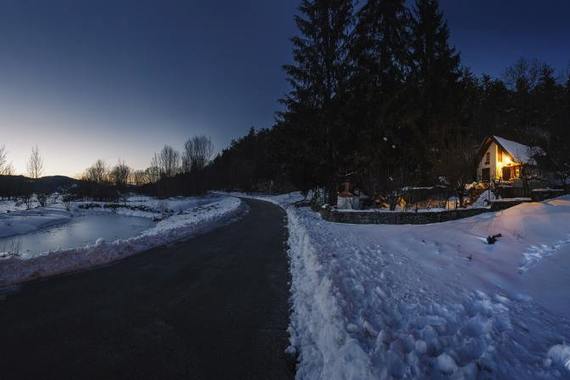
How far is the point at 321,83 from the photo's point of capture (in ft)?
67.3

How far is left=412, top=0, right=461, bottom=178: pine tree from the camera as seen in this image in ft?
71.1

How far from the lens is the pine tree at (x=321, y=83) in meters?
19.7

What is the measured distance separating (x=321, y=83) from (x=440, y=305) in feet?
61.6

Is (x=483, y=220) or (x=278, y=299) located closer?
(x=278, y=299)

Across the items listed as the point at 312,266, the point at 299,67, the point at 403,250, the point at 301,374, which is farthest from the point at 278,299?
the point at 299,67

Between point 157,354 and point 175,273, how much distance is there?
3492 mm

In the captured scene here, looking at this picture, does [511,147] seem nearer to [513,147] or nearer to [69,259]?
[513,147]

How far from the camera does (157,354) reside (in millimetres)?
3377

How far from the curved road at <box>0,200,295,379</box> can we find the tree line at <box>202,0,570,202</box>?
11588 millimetres

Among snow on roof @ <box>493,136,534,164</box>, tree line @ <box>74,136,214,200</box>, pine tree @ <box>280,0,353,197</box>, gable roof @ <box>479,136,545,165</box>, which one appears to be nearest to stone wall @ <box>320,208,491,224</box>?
pine tree @ <box>280,0,353,197</box>

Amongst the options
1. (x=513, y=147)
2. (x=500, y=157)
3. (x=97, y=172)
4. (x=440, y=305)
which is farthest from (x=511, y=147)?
(x=97, y=172)

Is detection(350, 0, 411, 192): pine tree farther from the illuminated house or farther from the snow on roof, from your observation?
the snow on roof

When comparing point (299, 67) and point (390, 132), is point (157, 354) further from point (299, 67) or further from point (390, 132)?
point (299, 67)

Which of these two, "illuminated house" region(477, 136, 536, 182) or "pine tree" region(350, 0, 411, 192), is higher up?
"pine tree" region(350, 0, 411, 192)
